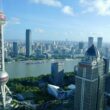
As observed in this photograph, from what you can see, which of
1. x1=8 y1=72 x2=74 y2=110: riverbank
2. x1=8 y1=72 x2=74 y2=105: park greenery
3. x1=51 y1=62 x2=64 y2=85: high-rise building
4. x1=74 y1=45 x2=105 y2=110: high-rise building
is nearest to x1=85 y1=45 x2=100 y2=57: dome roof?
x1=74 y1=45 x2=105 y2=110: high-rise building

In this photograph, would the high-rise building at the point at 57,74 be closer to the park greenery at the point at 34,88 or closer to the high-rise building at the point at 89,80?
the park greenery at the point at 34,88

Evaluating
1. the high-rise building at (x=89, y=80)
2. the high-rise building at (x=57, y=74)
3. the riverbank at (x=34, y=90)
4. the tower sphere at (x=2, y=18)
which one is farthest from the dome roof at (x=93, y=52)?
the high-rise building at (x=57, y=74)

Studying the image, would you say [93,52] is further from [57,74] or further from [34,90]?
[57,74]

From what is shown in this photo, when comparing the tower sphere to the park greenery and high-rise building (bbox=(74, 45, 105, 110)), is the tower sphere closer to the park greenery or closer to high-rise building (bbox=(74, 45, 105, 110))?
high-rise building (bbox=(74, 45, 105, 110))

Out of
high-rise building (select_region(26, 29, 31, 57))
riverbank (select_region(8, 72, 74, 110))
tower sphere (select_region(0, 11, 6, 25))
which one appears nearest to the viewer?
tower sphere (select_region(0, 11, 6, 25))

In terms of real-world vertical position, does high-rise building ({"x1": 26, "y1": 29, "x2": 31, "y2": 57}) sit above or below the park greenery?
above

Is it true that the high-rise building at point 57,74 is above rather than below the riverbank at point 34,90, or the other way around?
above

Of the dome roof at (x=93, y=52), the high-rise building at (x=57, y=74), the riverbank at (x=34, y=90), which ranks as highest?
the dome roof at (x=93, y=52)

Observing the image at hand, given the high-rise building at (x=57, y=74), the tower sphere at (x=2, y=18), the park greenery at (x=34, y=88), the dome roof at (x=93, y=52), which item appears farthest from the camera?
the high-rise building at (x=57, y=74)
